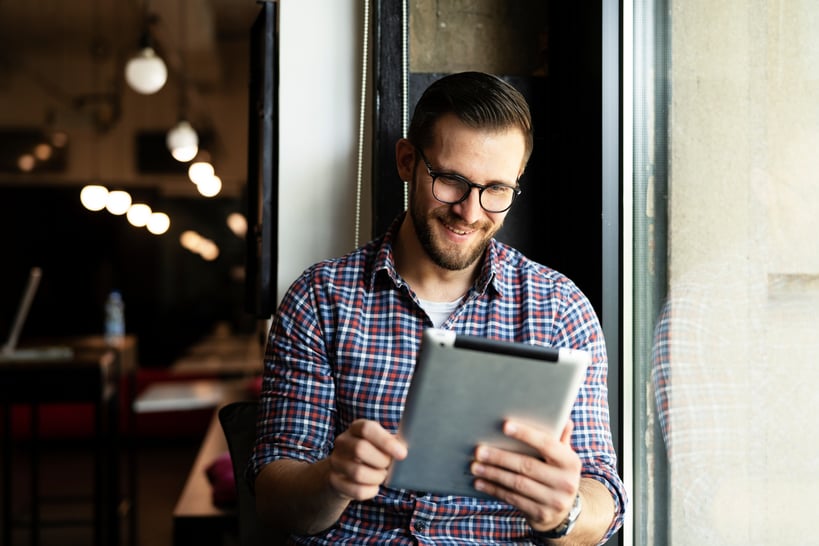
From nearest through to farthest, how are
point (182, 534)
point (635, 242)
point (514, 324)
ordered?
point (514, 324) → point (635, 242) → point (182, 534)

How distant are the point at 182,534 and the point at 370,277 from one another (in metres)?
1.07

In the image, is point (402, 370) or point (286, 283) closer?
point (402, 370)

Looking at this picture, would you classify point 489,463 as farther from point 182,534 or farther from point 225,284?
point 225,284

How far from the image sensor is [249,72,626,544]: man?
1.30 m

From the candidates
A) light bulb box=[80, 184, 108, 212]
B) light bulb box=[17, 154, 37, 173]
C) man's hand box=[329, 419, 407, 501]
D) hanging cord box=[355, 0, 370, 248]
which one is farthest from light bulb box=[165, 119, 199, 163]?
man's hand box=[329, 419, 407, 501]

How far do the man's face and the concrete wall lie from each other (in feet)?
1.12

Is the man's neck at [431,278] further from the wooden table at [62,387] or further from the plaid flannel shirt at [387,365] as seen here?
the wooden table at [62,387]

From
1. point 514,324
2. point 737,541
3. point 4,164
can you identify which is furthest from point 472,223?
point 4,164

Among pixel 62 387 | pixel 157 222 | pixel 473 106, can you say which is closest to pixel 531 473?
pixel 473 106

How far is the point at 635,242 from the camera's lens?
159 centimetres

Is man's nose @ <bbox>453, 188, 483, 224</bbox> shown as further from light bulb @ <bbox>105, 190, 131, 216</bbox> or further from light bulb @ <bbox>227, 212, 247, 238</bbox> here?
light bulb @ <bbox>227, 212, 247, 238</bbox>

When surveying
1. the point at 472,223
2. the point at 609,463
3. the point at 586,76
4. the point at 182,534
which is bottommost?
the point at 182,534

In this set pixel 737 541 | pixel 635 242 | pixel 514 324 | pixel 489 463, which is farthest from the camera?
pixel 635 242

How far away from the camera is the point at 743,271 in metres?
1.27
